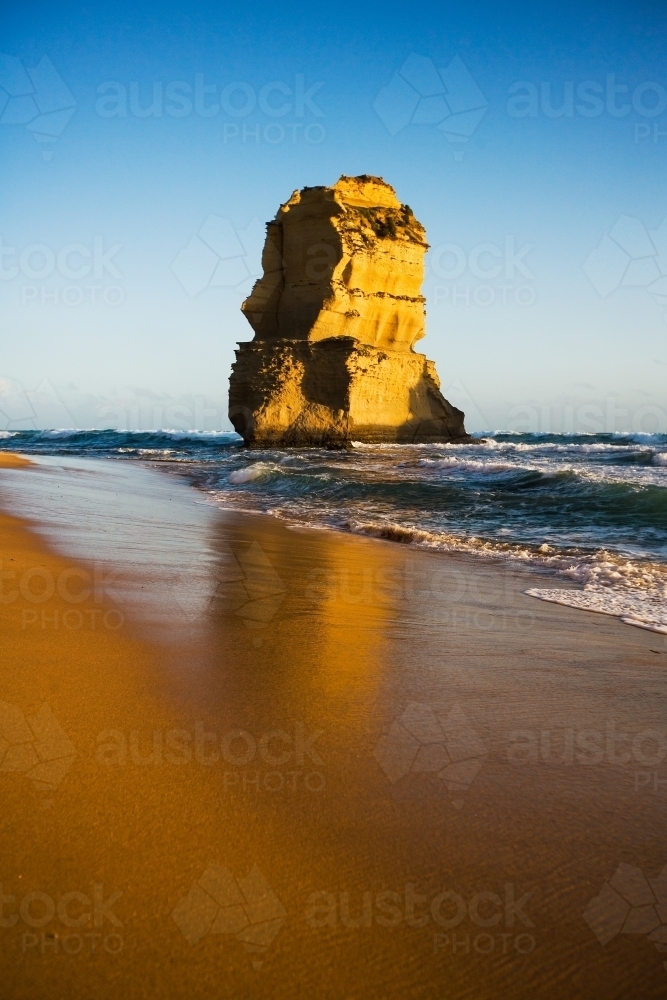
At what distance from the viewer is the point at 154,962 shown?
3.43ft

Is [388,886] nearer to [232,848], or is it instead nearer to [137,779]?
[232,848]

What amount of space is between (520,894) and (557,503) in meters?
8.86

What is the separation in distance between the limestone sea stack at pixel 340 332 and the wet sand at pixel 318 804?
2713 centimetres

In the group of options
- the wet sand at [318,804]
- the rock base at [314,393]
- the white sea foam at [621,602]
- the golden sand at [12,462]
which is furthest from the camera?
the rock base at [314,393]

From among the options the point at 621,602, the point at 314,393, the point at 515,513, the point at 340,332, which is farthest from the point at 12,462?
the point at 340,332

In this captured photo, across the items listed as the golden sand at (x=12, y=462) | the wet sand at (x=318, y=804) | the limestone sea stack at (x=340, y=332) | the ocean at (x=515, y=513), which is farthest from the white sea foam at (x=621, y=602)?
the limestone sea stack at (x=340, y=332)

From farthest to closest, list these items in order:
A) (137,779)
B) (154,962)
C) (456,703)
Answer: (456,703)
(137,779)
(154,962)

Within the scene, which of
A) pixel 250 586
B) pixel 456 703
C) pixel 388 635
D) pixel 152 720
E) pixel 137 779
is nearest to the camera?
pixel 137 779

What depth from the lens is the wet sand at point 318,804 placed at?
1087 mm

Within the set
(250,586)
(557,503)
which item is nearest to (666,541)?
(557,503)

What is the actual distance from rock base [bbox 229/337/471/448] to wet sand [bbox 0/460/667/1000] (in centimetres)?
2719

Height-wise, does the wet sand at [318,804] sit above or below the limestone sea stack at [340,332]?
below

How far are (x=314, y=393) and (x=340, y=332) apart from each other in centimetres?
360

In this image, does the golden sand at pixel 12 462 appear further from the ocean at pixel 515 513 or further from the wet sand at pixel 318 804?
the wet sand at pixel 318 804
